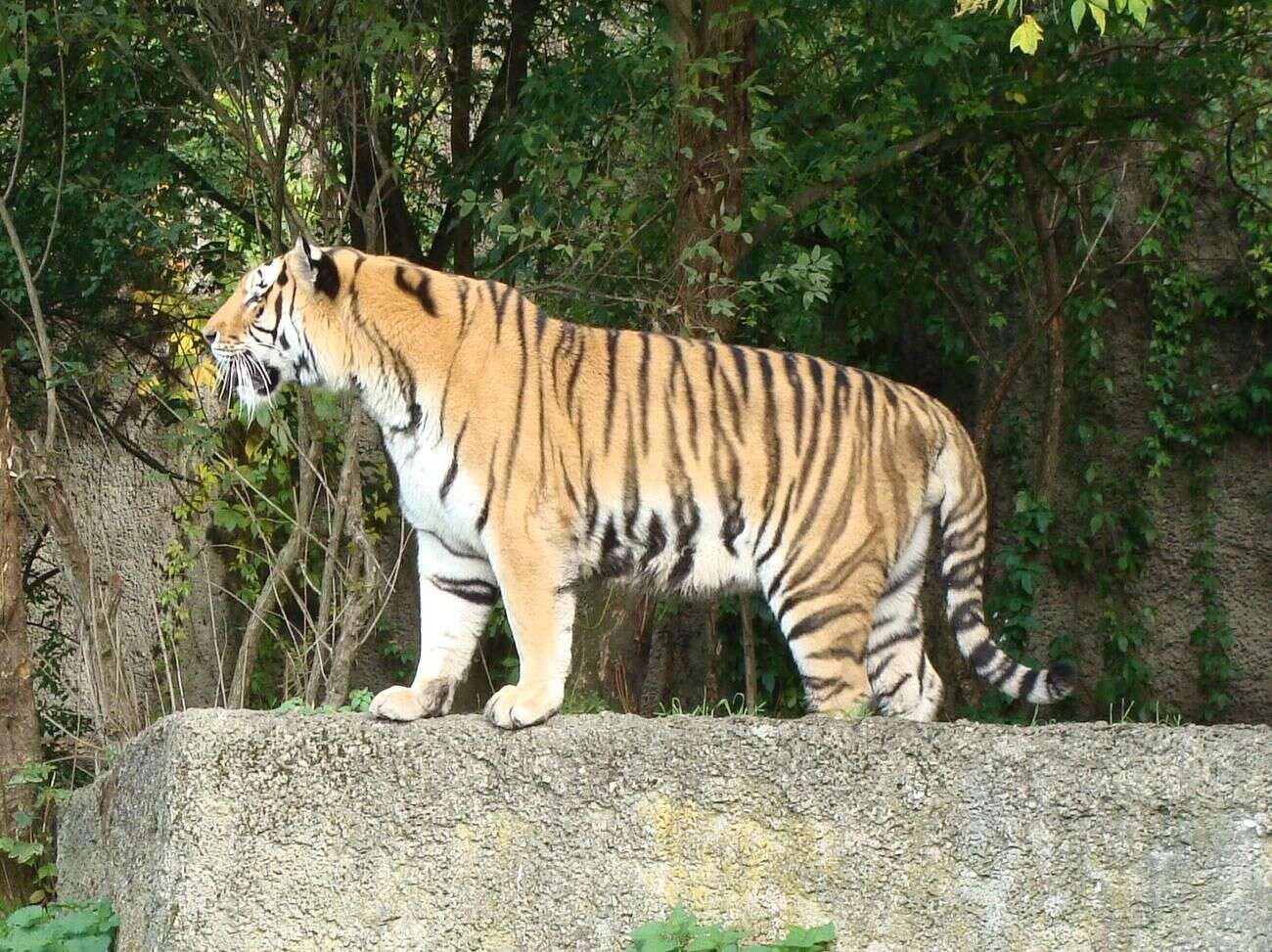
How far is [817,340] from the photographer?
1019 centimetres

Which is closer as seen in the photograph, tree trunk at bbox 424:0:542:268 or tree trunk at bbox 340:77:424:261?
tree trunk at bbox 340:77:424:261

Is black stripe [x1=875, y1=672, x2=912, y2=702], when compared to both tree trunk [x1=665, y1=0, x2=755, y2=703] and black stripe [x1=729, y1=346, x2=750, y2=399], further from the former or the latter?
tree trunk [x1=665, y1=0, x2=755, y2=703]

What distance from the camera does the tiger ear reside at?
575cm

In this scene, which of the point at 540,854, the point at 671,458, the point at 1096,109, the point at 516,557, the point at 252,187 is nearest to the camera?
the point at 540,854

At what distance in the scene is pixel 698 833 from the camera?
4.66m

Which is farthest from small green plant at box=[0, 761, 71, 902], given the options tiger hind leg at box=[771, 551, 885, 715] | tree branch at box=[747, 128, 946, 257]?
tree branch at box=[747, 128, 946, 257]

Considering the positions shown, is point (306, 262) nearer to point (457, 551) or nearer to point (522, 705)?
point (457, 551)

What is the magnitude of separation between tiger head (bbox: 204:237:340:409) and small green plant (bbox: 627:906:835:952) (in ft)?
7.53

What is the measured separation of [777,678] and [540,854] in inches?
237

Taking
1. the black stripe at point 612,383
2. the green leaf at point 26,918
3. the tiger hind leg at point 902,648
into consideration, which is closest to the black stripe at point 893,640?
the tiger hind leg at point 902,648

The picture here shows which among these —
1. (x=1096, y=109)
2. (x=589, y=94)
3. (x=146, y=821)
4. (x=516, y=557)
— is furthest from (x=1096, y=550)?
(x=146, y=821)

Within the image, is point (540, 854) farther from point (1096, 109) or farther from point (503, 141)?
point (1096, 109)

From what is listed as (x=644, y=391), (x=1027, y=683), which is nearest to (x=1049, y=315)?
(x=644, y=391)

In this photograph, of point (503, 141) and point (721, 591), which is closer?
point (721, 591)
